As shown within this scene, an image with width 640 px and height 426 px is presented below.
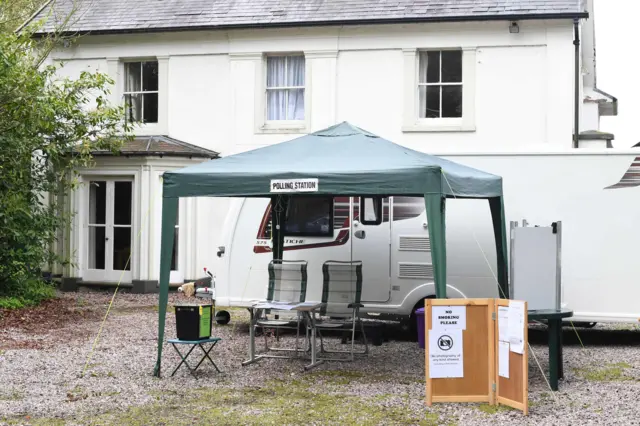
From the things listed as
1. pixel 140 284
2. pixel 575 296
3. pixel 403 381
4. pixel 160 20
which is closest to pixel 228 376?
pixel 403 381

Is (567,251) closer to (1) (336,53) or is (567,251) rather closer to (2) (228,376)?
(2) (228,376)

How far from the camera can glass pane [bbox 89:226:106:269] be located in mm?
18797

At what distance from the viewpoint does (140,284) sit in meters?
18.0

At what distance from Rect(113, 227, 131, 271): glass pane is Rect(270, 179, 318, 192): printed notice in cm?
995

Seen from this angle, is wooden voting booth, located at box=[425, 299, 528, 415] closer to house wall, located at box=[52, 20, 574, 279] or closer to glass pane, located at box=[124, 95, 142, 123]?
house wall, located at box=[52, 20, 574, 279]

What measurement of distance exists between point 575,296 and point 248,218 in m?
4.68

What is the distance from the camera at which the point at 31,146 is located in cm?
1538

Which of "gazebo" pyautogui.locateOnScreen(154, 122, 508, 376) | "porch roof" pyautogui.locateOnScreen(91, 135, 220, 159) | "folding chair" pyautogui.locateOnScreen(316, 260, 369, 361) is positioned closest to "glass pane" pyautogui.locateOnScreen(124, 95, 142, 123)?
"porch roof" pyautogui.locateOnScreen(91, 135, 220, 159)

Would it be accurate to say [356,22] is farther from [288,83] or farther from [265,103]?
[265,103]

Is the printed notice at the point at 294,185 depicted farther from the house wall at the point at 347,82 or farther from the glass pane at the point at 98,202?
the glass pane at the point at 98,202

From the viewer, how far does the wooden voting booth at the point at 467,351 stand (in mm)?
8406

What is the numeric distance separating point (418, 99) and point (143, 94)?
602 cm


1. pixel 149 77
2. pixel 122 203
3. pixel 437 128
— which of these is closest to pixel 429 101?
pixel 437 128

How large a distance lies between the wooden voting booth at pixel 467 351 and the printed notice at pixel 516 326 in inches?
3.3
